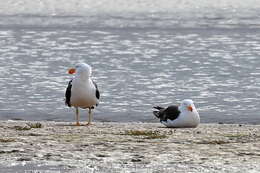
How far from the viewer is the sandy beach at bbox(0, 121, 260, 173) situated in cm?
886

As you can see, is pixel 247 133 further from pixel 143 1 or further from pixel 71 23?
pixel 143 1

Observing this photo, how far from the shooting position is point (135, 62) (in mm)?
23188

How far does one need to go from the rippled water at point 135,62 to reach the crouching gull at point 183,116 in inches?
73.5

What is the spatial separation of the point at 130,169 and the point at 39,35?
21634 mm

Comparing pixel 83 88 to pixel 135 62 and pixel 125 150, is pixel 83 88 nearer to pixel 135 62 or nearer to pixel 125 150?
pixel 125 150

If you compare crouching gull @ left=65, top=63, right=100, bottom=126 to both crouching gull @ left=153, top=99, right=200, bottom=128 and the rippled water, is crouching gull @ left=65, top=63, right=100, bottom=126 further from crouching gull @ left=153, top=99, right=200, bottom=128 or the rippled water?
the rippled water

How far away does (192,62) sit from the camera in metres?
23.2

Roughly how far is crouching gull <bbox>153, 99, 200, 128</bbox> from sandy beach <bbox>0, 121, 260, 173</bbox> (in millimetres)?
624

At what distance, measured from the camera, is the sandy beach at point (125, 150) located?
29.1ft

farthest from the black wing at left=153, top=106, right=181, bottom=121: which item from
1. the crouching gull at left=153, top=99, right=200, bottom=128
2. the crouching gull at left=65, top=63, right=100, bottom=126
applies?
the crouching gull at left=65, top=63, right=100, bottom=126

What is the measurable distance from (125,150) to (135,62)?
13.3 meters

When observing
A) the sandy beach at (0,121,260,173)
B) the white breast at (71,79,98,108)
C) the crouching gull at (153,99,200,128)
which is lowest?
the sandy beach at (0,121,260,173)

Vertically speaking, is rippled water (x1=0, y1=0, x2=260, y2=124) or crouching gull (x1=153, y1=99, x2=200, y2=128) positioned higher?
rippled water (x1=0, y1=0, x2=260, y2=124)

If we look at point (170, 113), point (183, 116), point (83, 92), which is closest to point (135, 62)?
point (170, 113)
